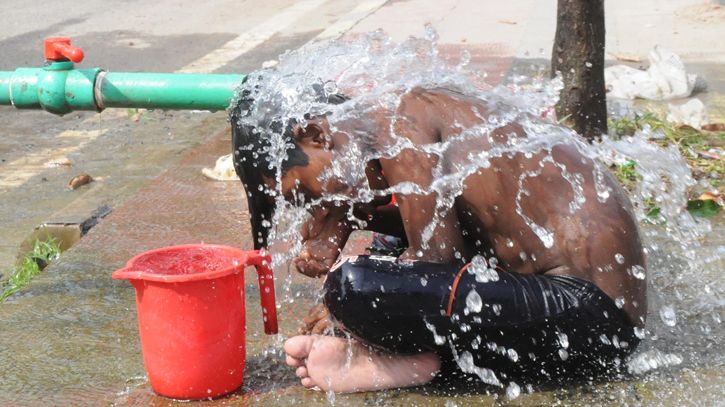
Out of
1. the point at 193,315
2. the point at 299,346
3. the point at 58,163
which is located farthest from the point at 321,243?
the point at 58,163

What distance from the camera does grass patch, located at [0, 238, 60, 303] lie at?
349cm

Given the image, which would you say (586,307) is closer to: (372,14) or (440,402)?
(440,402)

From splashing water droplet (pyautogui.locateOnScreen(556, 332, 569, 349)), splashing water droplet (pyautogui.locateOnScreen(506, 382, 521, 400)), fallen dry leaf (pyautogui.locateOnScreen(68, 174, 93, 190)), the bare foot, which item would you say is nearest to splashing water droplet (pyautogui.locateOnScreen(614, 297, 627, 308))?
splashing water droplet (pyautogui.locateOnScreen(556, 332, 569, 349))

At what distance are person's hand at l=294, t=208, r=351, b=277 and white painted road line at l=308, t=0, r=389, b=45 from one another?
6.17m

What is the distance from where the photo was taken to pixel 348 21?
9852 mm

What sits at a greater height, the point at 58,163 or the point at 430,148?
the point at 430,148

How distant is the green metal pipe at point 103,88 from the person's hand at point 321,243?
0.67 metres

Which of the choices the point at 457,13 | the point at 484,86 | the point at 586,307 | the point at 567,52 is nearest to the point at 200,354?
the point at 586,307

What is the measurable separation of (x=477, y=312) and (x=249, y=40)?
25.4ft

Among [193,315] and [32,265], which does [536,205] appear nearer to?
[193,315]

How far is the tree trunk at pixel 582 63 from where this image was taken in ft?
14.3

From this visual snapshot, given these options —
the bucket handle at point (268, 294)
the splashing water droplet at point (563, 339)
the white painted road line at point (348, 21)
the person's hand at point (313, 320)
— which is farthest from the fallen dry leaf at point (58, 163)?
the splashing water droplet at point (563, 339)

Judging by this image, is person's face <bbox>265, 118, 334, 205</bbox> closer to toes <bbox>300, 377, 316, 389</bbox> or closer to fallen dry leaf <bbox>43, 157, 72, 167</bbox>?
toes <bbox>300, 377, 316, 389</bbox>

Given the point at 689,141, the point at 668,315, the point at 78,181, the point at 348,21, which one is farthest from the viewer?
the point at 348,21
